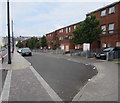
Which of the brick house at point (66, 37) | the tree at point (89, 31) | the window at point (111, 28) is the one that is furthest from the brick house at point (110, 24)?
the brick house at point (66, 37)

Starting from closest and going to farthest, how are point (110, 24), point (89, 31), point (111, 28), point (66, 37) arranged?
point (89, 31), point (111, 28), point (110, 24), point (66, 37)

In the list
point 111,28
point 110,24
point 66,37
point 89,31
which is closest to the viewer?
point 89,31

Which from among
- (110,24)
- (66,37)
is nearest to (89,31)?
(110,24)

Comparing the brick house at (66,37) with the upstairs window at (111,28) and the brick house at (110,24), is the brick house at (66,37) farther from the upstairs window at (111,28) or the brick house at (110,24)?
the upstairs window at (111,28)

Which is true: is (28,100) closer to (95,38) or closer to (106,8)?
(95,38)

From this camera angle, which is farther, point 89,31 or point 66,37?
point 66,37

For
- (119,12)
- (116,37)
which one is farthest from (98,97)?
(119,12)

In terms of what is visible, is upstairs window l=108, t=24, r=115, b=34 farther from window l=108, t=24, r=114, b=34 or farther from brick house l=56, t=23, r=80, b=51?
brick house l=56, t=23, r=80, b=51

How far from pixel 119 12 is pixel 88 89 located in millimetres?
20394

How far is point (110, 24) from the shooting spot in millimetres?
23391

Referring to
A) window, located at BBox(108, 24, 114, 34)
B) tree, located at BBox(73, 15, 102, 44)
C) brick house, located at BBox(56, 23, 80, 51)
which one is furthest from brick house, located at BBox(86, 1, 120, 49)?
brick house, located at BBox(56, 23, 80, 51)

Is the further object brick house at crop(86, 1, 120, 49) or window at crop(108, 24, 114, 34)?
window at crop(108, 24, 114, 34)

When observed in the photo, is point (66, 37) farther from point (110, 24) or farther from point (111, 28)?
point (111, 28)

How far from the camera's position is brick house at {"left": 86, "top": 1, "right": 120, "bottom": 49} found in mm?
21766
